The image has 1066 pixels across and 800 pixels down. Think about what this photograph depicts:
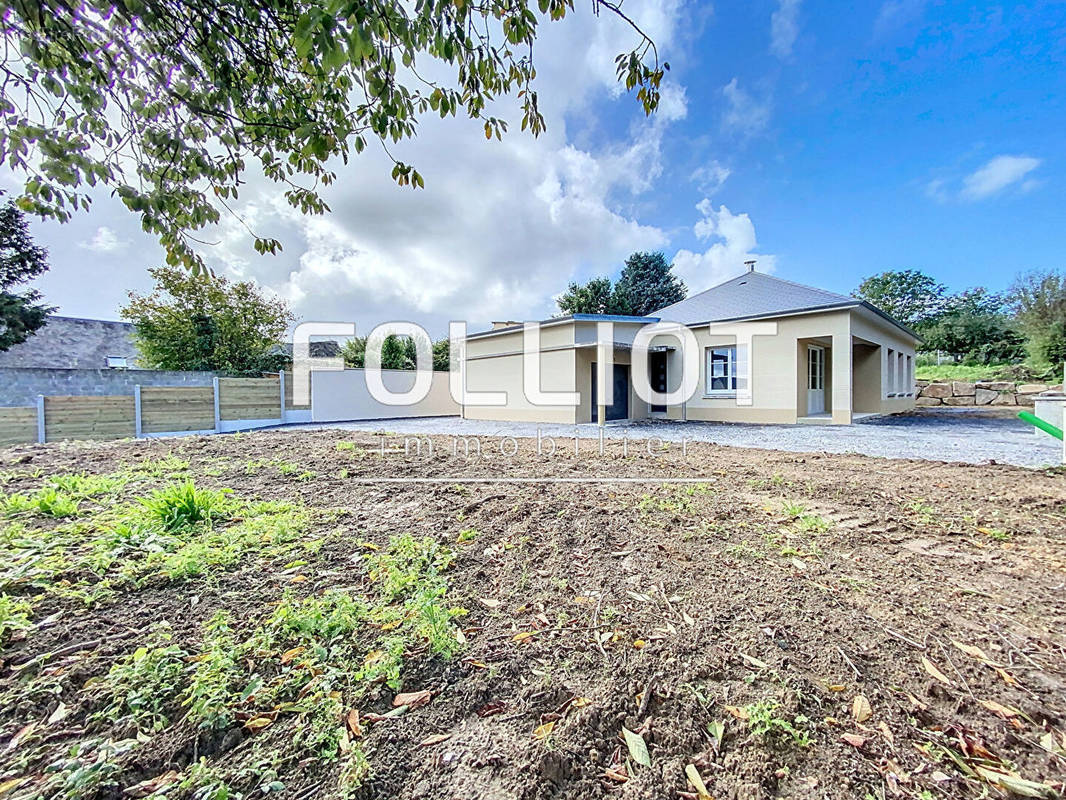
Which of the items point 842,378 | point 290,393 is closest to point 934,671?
point 842,378

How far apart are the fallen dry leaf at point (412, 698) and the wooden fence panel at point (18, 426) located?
1435 centimetres

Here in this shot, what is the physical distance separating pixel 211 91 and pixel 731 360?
13339 millimetres

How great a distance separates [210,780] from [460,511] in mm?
2284

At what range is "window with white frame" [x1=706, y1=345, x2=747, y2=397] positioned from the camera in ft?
41.4

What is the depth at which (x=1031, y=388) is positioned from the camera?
16.8m

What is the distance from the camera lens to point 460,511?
335 cm

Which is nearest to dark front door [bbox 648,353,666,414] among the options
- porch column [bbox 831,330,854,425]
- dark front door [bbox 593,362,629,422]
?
dark front door [bbox 593,362,629,422]

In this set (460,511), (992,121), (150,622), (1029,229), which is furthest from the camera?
(1029,229)

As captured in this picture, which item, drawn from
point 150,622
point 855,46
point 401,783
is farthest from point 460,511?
point 855,46

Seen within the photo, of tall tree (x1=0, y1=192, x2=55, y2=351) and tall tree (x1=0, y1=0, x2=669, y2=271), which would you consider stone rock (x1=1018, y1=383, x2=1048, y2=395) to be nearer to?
tall tree (x1=0, y1=0, x2=669, y2=271)

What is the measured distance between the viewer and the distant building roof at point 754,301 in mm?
11570

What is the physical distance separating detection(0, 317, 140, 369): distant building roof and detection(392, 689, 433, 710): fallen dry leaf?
23.1 m

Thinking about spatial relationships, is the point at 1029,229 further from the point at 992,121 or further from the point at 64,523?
the point at 64,523

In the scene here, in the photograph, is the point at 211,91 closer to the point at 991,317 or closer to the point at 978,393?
the point at 978,393
